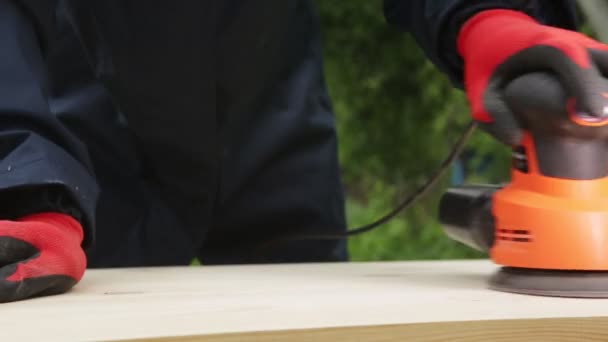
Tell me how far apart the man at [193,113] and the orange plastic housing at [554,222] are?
0.05 m

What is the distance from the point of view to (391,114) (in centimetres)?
297

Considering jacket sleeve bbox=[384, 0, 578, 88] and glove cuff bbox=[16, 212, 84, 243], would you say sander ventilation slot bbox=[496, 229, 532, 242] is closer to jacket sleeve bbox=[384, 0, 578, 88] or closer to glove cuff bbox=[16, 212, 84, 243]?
jacket sleeve bbox=[384, 0, 578, 88]

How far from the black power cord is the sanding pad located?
1.13 ft

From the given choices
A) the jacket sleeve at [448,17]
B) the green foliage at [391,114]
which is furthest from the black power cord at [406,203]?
the green foliage at [391,114]

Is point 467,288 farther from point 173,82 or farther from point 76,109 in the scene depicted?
point 76,109

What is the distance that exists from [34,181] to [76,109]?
629 millimetres

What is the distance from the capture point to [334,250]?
1.58 m

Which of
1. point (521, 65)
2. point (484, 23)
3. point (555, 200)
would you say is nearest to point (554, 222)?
point (555, 200)

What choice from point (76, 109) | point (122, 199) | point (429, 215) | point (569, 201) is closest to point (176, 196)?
point (122, 199)

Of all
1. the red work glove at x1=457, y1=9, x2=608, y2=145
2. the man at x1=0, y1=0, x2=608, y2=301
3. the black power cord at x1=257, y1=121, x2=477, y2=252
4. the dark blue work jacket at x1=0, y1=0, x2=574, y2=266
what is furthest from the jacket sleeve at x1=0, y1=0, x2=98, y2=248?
the black power cord at x1=257, y1=121, x2=477, y2=252

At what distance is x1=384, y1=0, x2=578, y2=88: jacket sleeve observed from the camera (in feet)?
3.25

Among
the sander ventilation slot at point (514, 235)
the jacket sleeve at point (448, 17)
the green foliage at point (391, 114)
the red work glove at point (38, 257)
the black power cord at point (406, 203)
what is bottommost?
the green foliage at point (391, 114)

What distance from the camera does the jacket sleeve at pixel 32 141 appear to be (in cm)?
81

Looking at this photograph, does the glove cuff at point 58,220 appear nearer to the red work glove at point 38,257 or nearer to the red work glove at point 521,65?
the red work glove at point 38,257
